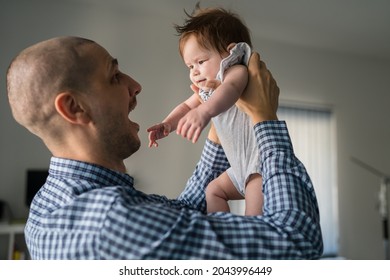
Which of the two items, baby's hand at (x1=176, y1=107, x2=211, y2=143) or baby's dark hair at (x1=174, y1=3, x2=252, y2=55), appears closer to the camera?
baby's hand at (x1=176, y1=107, x2=211, y2=143)

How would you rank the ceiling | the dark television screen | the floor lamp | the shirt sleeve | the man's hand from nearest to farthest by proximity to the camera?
Result: the shirt sleeve → the man's hand → the ceiling → the dark television screen → the floor lamp

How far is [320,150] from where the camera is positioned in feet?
7.38

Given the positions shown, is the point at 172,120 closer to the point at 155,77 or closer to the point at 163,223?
the point at 163,223

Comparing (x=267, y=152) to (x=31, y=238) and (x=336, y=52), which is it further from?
(x=336, y=52)

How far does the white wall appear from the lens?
1111 mm

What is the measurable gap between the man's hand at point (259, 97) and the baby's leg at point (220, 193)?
0.44 ft

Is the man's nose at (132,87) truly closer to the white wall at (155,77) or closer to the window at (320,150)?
the white wall at (155,77)

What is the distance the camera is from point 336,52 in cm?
154

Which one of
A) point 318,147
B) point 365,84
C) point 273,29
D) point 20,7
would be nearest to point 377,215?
point 318,147

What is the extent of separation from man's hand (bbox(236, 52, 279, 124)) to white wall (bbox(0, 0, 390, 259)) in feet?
1.02

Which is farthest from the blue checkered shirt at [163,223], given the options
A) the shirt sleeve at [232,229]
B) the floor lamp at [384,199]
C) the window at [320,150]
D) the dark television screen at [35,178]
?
the floor lamp at [384,199]

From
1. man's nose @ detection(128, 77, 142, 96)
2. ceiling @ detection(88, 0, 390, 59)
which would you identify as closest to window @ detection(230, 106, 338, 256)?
ceiling @ detection(88, 0, 390, 59)

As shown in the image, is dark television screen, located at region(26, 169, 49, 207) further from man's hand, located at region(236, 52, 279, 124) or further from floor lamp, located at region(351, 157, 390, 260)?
floor lamp, located at region(351, 157, 390, 260)

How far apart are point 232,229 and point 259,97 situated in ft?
0.62
